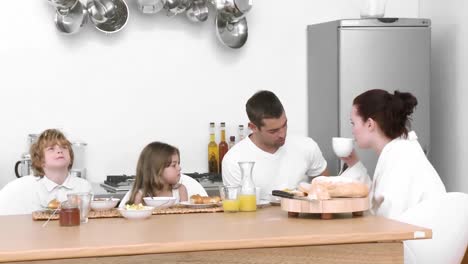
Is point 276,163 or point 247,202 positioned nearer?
point 247,202

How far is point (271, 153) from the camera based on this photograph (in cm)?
436

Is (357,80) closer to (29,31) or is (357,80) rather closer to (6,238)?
(29,31)

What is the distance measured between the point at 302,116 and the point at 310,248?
2.76 meters

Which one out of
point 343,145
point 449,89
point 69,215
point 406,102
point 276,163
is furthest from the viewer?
point 449,89

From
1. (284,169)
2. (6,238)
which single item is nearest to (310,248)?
(6,238)

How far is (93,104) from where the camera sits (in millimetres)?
4934

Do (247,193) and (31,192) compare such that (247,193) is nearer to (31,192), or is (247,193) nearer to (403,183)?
(403,183)

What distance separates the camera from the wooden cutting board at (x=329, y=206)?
9.50ft

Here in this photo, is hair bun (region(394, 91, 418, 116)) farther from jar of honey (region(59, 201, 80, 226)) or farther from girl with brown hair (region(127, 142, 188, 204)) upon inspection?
→ jar of honey (region(59, 201, 80, 226))

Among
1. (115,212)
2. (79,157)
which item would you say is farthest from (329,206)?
(79,157)

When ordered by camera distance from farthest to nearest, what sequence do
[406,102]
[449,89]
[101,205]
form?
[449,89], [406,102], [101,205]

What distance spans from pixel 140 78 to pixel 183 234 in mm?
2511

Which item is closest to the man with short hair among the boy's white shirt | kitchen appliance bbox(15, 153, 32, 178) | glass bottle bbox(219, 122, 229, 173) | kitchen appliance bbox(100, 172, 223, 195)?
kitchen appliance bbox(100, 172, 223, 195)

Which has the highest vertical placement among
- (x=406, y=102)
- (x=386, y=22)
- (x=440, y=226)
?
(x=386, y=22)
